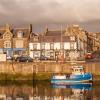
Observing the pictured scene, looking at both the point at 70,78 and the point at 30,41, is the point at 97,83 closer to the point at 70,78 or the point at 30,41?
the point at 70,78

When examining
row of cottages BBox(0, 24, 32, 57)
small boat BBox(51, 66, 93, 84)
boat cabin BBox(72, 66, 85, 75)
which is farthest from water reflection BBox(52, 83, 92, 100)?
row of cottages BBox(0, 24, 32, 57)

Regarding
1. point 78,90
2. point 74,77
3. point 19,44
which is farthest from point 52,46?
point 78,90

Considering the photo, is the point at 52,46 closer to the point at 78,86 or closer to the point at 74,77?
the point at 74,77

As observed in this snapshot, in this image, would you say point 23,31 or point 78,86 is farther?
point 23,31

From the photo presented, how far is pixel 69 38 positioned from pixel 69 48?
1814mm

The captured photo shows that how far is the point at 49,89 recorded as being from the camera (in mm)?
51094

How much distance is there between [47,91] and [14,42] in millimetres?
30346

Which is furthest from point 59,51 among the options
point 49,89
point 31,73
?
point 49,89

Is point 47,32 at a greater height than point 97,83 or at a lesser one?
greater

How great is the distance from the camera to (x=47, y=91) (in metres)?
49.3

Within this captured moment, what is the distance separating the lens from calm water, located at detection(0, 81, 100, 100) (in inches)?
1758

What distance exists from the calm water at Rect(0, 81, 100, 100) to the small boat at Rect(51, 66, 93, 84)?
889 millimetres

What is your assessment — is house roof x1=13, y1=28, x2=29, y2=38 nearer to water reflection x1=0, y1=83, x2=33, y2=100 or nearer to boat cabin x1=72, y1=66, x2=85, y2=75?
boat cabin x1=72, y1=66, x2=85, y2=75

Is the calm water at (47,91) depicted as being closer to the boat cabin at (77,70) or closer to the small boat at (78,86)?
the small boat at (78,86)
